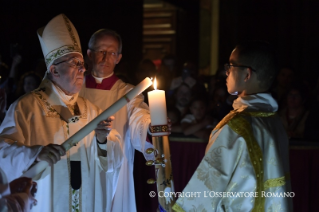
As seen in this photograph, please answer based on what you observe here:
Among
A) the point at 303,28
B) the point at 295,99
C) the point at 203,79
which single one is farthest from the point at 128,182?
the point at 303,28

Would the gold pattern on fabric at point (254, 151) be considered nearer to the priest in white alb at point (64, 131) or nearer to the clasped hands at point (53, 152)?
the clasped hands at point (53, 152)

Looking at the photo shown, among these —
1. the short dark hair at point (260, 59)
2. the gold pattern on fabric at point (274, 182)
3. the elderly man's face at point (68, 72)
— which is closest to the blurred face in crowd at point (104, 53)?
the elderly man's face at point (68, 72)

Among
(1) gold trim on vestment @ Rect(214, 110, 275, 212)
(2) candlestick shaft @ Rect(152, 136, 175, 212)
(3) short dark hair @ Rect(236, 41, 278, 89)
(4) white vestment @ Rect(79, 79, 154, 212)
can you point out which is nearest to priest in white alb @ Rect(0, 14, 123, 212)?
(4) white vestment @ Rect(79, 79, 154, 212)

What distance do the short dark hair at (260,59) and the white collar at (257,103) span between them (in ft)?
0.28

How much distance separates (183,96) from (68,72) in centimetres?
296

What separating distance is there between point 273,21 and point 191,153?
5163 mm

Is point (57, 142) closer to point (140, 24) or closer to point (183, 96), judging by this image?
point (183, 96)

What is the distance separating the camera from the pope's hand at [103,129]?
10.3 feet

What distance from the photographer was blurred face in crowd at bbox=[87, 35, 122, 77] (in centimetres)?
436

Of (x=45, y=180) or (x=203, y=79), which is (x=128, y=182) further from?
(x=203, y=79)

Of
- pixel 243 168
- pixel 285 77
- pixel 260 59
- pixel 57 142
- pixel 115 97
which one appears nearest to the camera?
pixel 243 168

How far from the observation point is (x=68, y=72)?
3707 millimetres

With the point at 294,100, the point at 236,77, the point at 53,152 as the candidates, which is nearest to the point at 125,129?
the point at 53,152

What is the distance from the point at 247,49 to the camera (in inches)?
122
